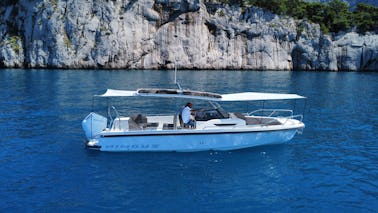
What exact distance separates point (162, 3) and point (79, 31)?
20.2 metres

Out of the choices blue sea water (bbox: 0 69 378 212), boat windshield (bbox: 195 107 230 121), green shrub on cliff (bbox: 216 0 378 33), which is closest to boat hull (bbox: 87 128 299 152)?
blue sea water (bbox: 0 69 378 212)

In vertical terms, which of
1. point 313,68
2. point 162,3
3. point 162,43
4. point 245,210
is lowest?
point 245,210

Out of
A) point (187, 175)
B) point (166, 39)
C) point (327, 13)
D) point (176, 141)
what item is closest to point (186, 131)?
point (176, 141)

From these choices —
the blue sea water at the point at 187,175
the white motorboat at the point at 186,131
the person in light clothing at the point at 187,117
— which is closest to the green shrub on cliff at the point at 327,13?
the blue sea water at the point at 187,175

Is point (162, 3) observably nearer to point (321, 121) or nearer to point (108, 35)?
point (108, 35)

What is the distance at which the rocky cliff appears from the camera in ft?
240

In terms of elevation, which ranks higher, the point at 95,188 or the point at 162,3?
the point at 162,3

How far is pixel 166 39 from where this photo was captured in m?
79.5

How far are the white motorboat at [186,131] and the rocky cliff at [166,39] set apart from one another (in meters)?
61.0

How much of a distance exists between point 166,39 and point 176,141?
66081 mm

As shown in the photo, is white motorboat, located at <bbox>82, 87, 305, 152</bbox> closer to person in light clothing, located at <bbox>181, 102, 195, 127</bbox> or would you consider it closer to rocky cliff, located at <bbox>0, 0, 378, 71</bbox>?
person in light clothing, located at <bbox>181, 102, 195, 127</bbox>

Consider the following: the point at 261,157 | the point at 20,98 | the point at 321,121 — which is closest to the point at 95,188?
the point at 261,157

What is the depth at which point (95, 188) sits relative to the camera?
1227cm

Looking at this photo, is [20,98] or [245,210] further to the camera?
[20,98]
